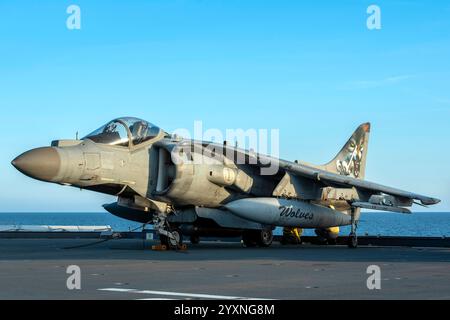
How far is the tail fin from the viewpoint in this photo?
27.9 m

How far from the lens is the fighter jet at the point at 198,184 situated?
58.5 feet

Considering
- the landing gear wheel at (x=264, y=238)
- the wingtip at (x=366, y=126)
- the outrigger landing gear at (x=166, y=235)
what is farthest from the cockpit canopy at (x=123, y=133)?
the wingtip at (x=366, y=126)

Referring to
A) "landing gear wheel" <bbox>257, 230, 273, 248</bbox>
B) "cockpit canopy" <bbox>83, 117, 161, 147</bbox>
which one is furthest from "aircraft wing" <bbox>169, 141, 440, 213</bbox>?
"landing gear wheel" <bbox>257, 230, 273, 248</bbox>

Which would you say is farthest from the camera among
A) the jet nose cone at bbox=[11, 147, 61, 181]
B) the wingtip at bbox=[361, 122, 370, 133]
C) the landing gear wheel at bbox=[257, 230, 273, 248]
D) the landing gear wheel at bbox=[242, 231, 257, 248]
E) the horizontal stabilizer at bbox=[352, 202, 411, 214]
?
the wingtip at bbox=[361, 122, 370, 133]

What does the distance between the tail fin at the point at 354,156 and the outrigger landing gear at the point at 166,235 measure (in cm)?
934

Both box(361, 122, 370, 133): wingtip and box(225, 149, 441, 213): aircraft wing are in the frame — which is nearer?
box(225, 149, 441, 213): aircraft wing

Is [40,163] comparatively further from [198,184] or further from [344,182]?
[344,182]

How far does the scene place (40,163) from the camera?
16.4m

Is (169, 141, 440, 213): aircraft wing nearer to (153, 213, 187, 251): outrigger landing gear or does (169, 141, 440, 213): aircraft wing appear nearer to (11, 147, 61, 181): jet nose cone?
(153, 213, 187, 251): outrigger landing gear

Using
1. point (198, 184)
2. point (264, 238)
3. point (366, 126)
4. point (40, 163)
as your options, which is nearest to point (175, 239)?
point (198, 184)

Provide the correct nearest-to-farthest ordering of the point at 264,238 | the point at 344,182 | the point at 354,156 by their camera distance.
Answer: the point at 344,182 < the point at 264,238 < the point at 354,156

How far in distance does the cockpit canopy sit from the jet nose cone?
1.82m

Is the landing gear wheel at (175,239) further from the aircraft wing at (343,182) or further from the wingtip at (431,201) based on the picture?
the wingtip at (431,201)

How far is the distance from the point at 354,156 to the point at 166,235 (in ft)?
36.8
